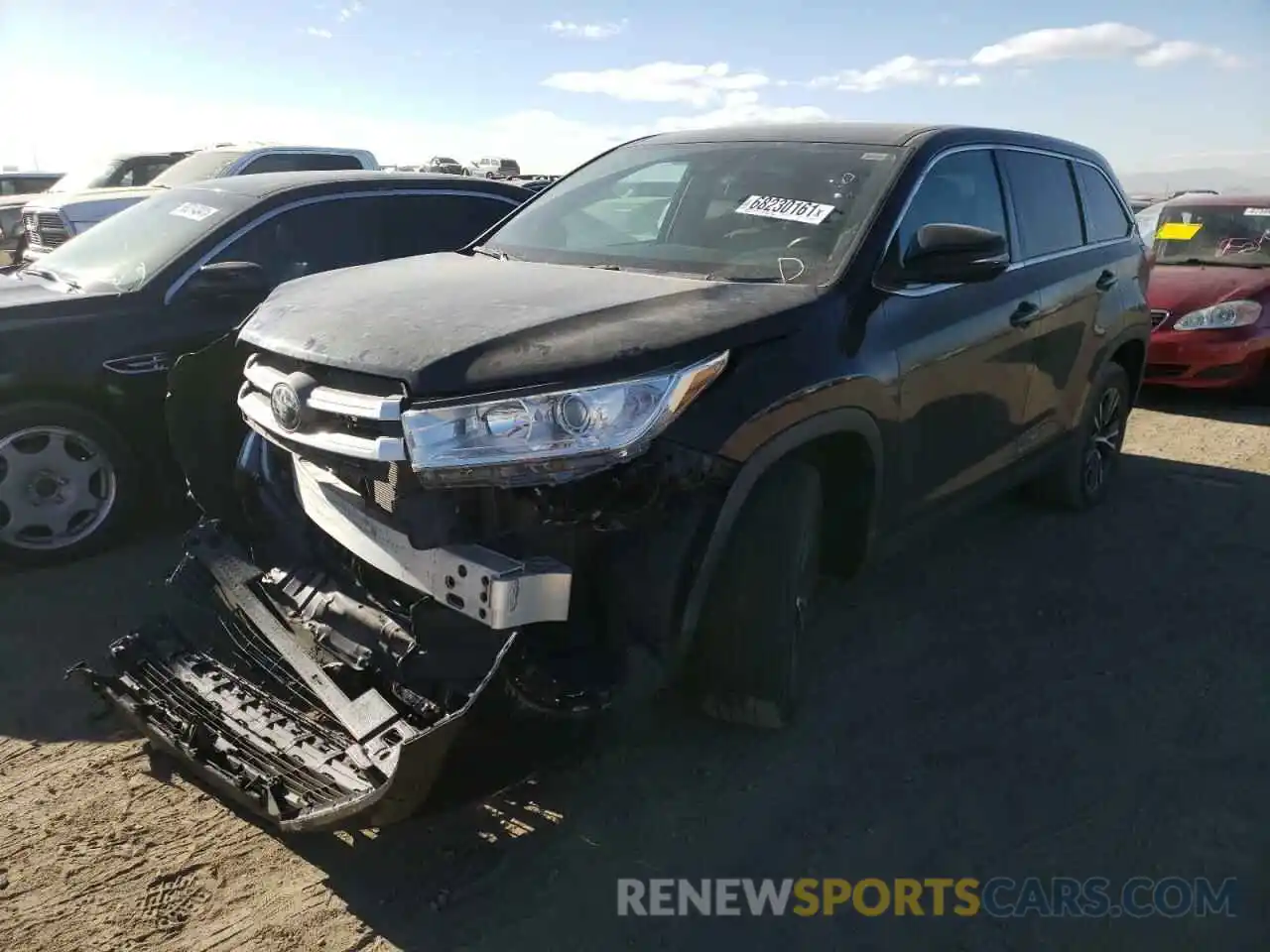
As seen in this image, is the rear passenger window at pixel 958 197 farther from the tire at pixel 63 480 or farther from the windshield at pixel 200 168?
the windshield at pixel 200 168

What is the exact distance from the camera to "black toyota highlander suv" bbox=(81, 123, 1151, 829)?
93.9 inches

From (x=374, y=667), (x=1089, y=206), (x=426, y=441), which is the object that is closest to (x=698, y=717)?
(x=374, y=667)

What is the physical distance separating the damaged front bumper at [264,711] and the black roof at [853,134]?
2446mm

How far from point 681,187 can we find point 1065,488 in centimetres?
279

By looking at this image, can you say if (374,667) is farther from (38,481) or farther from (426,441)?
(38,481)

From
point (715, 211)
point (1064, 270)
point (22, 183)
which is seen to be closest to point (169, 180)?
point (715, 211)

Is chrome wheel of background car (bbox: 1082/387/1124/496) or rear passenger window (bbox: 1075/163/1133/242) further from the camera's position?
chrome wheel of background car (bbox: 1082/387/1124/496)

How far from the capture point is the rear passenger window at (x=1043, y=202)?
431cm

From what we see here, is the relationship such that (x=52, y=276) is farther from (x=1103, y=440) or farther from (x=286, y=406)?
(x=1103, y=440)

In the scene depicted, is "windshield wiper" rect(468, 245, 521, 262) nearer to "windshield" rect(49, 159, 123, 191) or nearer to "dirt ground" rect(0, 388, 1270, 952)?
"dirt ground" rect(0, 388, 1270, 952)

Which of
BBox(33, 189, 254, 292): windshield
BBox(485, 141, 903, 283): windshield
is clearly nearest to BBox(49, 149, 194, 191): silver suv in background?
BBox(33, 189, 254, 292): windshield

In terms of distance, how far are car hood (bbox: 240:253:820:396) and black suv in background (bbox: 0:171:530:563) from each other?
0.90 meters

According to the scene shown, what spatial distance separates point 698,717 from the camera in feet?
10.9

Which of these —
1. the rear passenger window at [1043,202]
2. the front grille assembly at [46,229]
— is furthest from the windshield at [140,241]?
the front grille assembly at [46,229]
